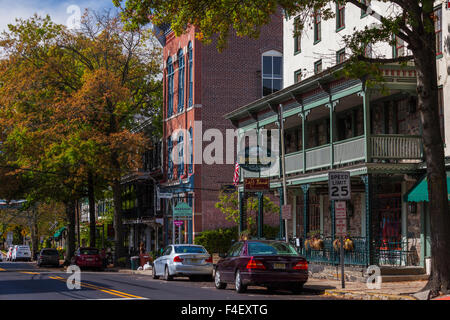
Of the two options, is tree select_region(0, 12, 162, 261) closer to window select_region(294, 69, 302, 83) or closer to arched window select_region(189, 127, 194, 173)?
arched window select_region(189, 127, 194, 173)

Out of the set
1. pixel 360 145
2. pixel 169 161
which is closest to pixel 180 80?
pixel 169 161

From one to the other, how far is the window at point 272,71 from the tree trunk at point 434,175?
93.7 feet

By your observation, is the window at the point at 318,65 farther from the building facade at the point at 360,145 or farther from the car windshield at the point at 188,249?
the car windshield at the point at 188,249

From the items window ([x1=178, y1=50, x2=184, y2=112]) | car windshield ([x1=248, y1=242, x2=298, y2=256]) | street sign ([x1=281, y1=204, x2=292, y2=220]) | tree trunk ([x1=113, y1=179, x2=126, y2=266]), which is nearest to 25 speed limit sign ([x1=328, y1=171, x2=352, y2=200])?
car windshield ([x1=248, y1=242, x2=298, y2=256])

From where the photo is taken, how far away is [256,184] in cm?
3167

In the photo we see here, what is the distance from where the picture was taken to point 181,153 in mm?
47219

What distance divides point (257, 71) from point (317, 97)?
17.4 metres

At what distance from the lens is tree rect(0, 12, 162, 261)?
4648cm

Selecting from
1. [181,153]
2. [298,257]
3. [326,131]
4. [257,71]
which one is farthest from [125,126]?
[298,257]

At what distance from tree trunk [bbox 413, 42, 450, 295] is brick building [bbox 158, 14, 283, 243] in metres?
26.2

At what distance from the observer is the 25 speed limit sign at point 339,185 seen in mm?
20672

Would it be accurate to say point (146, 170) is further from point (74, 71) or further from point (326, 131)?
point (326, 131)

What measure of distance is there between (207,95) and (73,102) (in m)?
8.89

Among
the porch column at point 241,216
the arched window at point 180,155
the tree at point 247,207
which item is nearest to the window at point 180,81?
the arched window at point 180,155
